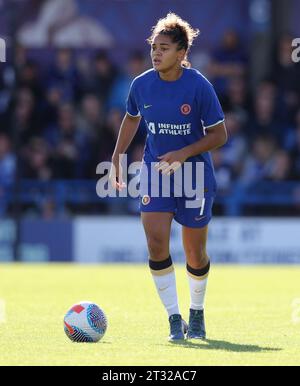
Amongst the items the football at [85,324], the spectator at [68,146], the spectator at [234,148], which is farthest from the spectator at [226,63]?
the football at [85,324]

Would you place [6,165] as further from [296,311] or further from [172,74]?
[172,74]

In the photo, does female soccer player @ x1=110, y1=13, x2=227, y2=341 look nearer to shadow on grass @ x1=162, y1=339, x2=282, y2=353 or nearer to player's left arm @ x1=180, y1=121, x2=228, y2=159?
player's left arm @ x1=180, y1=121, x2=228, y2=159

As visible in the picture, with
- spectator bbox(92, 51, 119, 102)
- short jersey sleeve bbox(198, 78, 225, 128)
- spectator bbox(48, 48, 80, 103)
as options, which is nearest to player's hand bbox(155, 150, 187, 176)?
short jersey sleeve bbox(198, 78, 225, 128)

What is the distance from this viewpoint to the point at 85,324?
8.34 metres

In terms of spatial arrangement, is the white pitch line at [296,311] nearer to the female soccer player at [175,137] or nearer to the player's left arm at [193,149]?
the female soccer player at [175,137]

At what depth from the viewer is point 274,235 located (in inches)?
766

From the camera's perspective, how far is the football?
27.3 feet

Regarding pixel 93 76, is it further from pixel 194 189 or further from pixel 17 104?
pixel 194 189

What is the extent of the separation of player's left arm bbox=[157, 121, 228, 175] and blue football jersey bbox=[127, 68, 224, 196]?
67 millimetres

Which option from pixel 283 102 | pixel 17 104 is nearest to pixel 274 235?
pixel 283 102

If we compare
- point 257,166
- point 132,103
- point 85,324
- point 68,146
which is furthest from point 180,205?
point 68,146

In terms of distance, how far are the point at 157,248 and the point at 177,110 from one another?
1083mm

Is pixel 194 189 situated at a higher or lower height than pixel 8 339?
higher

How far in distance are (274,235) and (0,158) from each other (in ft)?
17.3
